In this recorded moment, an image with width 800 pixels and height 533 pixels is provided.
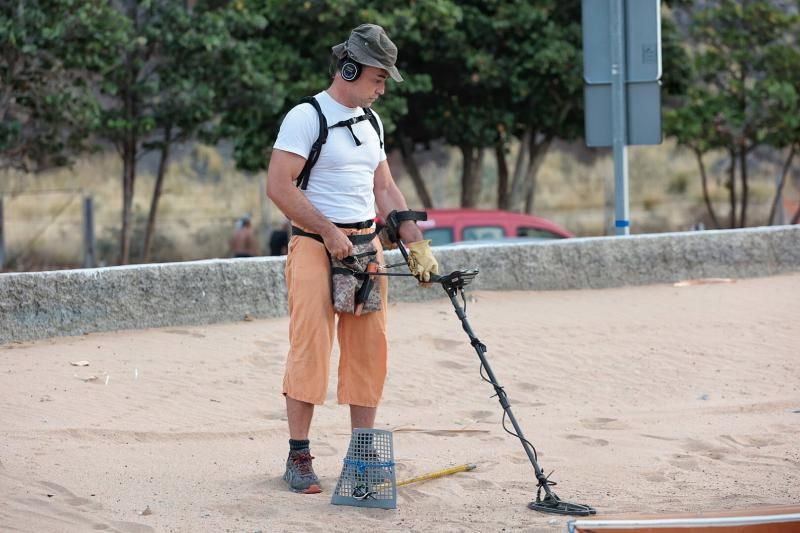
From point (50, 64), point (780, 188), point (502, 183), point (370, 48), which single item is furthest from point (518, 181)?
A: point (370, 48)

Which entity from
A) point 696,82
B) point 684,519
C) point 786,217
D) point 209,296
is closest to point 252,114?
point 696,82

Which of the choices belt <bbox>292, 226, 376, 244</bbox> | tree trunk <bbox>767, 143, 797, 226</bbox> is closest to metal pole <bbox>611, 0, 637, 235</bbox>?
belt <bbox>292, 226, 376, 244</bbox>

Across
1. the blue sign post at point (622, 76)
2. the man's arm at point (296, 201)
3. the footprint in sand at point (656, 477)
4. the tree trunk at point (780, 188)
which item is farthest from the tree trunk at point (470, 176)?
the man's arm at point (296, 201)

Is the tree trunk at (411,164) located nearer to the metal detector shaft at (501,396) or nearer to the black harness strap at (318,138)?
the black harness strap at (318,138)

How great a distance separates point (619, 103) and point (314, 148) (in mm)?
5886

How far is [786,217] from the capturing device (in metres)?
25.9

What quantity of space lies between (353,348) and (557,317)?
3688mm

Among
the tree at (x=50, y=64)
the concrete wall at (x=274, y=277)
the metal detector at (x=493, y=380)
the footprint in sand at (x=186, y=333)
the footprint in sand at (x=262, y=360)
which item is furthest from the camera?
the tree at (x=50, y=64)

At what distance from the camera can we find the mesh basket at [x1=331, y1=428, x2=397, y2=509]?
5191mm

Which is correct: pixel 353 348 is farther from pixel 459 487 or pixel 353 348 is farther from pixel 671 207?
pixel 671 207

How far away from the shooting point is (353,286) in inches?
211

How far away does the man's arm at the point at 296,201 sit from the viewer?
5250 millimetres

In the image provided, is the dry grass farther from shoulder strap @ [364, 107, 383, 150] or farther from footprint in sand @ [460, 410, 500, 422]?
shoulder strap @ [364, 107, 383, 150]

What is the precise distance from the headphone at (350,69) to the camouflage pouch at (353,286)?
2.31 feet
